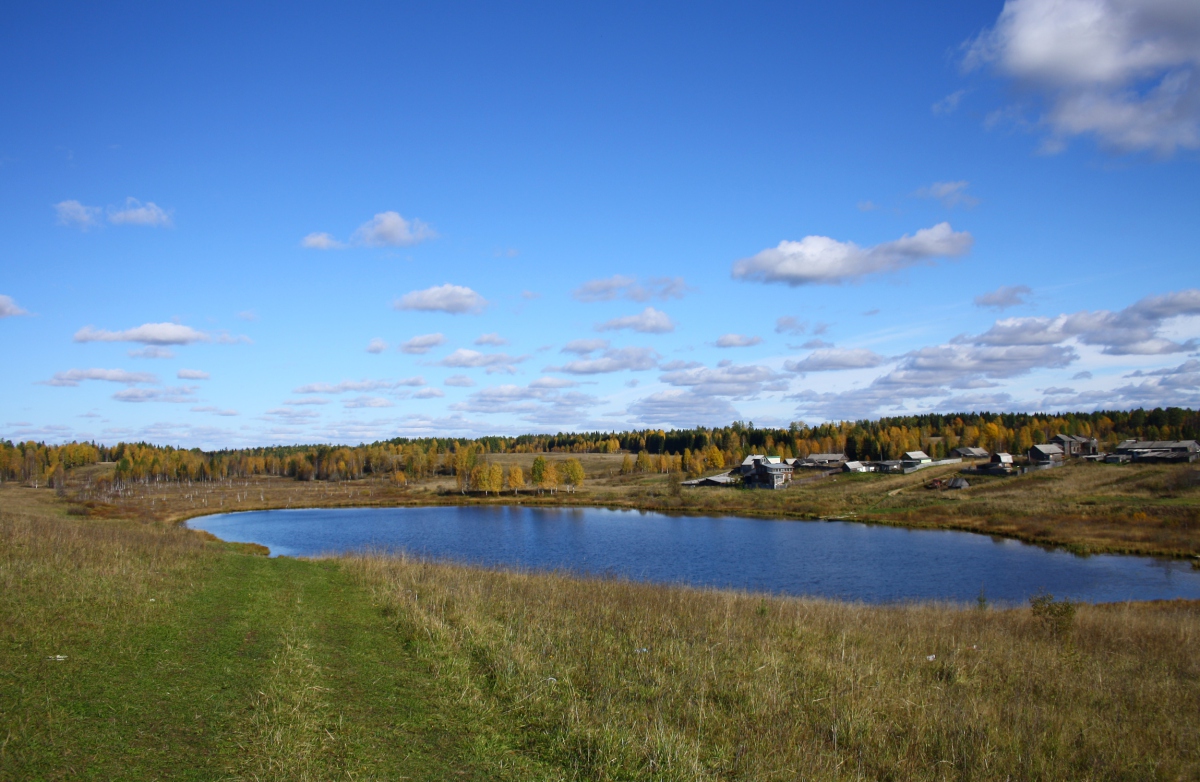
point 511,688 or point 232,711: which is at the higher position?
point 232,711

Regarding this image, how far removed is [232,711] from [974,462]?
122143 mm

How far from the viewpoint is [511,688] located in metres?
8.99

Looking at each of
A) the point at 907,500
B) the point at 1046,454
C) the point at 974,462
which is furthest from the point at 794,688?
the point at 974,462

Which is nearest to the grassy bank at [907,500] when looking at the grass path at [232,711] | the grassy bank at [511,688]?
the grassy bank at [511,688]

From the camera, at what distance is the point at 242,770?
20.0 ft

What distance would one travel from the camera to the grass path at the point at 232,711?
243 inches

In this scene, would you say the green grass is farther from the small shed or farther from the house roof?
the small shed

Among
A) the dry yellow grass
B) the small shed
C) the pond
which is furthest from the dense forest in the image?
the dry yellow grass

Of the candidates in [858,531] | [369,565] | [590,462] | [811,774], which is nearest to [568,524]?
[858,531]

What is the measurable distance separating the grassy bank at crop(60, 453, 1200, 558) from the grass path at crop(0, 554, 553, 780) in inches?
2024

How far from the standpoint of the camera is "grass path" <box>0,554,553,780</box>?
6.17 metres

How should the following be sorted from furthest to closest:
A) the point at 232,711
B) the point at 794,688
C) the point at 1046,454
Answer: the point at 1046,454, the point at 794,688, the point at 232,711

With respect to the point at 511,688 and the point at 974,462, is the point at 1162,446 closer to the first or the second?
the point at 974,462

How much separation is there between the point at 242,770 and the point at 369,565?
1554 cm
